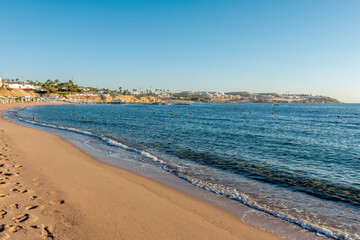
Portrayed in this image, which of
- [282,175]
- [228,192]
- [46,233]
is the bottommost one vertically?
[282,175]

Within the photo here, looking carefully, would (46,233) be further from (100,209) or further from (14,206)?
(14,206)

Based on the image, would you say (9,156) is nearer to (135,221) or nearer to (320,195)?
(135,221)

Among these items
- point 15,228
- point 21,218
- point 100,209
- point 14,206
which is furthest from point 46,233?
point 14,206

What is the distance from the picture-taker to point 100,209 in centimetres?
732

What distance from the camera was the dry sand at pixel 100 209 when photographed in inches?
233

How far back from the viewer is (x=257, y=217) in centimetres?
743

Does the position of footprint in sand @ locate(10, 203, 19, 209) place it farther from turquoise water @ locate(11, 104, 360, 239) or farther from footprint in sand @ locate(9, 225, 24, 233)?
turquoise water @ locate(11, 104, 360, 239)

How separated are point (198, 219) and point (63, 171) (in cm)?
834

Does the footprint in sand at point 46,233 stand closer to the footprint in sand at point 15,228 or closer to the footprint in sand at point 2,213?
the footprint in sand at point 15,228

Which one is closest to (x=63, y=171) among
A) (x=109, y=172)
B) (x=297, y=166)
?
(x=109, y=172)

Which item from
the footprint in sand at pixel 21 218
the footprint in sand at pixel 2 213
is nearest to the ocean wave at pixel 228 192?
the footprint in sand at pixel 21 218

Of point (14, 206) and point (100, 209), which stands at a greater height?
point (14, 206)

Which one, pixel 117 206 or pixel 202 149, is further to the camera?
pixel 202 149

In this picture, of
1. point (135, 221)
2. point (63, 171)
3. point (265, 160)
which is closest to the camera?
point (135, 221)
